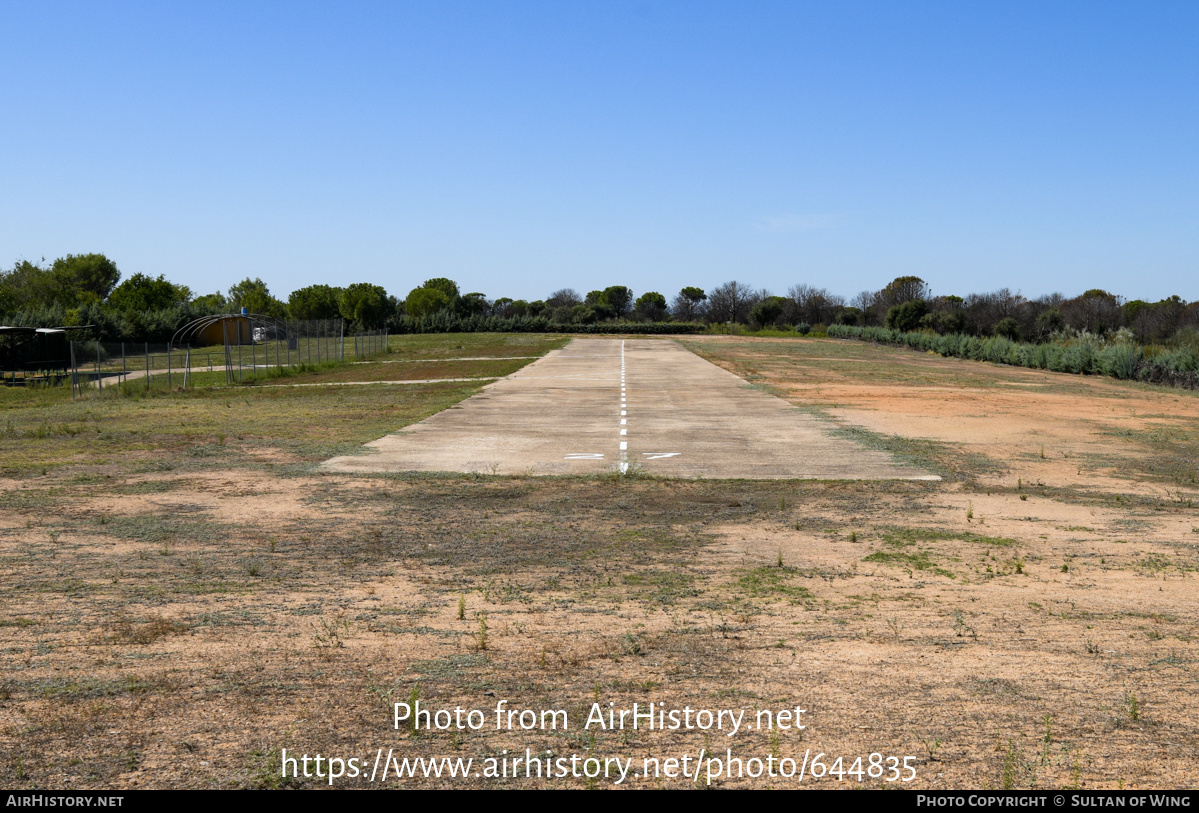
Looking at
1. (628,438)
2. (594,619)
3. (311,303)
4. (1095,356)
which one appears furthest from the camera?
(311,303)

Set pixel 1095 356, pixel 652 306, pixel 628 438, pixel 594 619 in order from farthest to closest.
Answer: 1. pixel 652 306
2. pixel 1095 356
3. pixel 628 438
4. pixel 594 619

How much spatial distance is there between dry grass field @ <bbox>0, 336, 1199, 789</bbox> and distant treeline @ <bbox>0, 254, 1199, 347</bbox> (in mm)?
41365

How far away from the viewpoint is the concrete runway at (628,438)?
15414 mm

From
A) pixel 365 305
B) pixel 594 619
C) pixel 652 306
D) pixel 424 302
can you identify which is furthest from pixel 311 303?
pixel 594 619

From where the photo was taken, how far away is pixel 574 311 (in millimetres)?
122125

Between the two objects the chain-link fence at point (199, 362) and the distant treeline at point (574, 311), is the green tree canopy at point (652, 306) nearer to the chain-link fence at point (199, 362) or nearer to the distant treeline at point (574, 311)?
the distant treeline at point (574, 311)

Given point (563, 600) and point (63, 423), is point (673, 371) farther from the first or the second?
point (563, 600)

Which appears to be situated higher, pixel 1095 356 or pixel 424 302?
pixel 424 302

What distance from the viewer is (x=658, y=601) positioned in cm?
782

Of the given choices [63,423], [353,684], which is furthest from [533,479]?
[63,423]

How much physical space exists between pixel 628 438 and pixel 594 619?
1207 centimetres

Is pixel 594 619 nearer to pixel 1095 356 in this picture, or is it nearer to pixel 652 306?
pixel 1095 356

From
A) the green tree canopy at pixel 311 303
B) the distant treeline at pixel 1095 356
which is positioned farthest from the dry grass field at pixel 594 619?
the green tree canopy at pixel 311 303

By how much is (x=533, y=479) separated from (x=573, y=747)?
9.42 m
